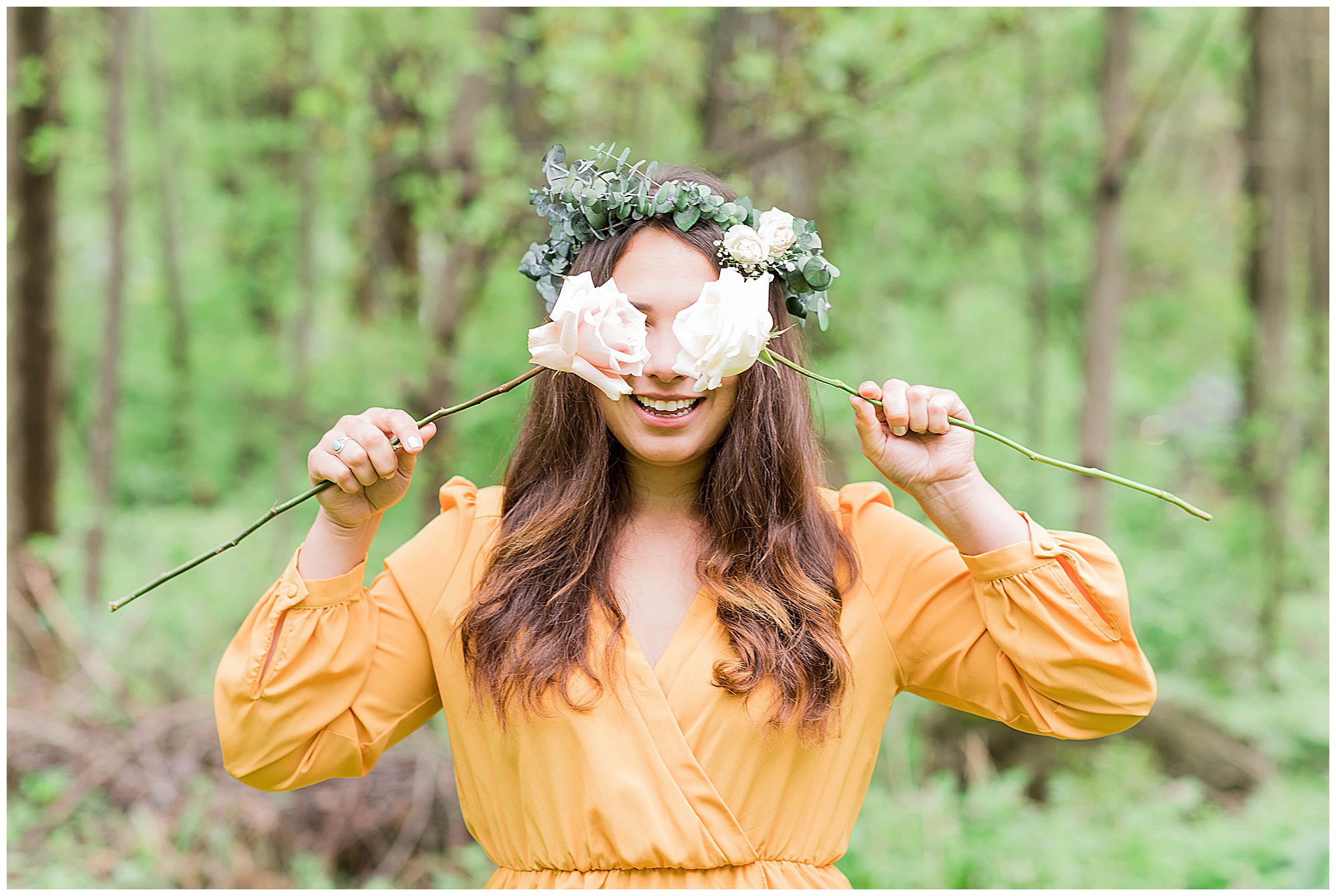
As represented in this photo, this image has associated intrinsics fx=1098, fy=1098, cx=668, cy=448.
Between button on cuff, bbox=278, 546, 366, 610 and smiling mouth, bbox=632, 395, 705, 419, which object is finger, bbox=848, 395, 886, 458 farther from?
button on cuff, bbox=278, 546, 366, 610

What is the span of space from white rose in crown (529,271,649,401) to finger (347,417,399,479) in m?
0.27

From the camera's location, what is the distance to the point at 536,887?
1.72 meters

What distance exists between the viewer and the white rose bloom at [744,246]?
1.76m

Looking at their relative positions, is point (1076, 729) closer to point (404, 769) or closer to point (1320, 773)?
point (404, 769)

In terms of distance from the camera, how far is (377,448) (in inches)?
66.0

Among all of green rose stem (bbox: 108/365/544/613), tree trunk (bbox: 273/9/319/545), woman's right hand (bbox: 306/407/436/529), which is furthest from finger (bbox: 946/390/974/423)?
tree trunk (bbox: 273/9/319/545)

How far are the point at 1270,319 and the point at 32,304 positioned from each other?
8150 millimetres

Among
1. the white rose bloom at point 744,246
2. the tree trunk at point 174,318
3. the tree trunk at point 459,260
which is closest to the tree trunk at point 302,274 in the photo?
the tree trunk at point 174,318

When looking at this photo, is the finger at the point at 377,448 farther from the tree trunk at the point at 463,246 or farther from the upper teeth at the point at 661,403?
the tree trunk at the point at 463,246

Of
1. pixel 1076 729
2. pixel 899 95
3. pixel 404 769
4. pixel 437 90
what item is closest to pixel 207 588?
pixel 404 769

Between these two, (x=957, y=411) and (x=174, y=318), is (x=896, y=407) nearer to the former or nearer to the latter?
(x=957, y=411)

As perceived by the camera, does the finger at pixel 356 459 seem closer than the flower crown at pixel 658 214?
Yes

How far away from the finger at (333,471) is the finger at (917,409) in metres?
Result: 0.87

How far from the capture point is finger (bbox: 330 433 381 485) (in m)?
1.67
